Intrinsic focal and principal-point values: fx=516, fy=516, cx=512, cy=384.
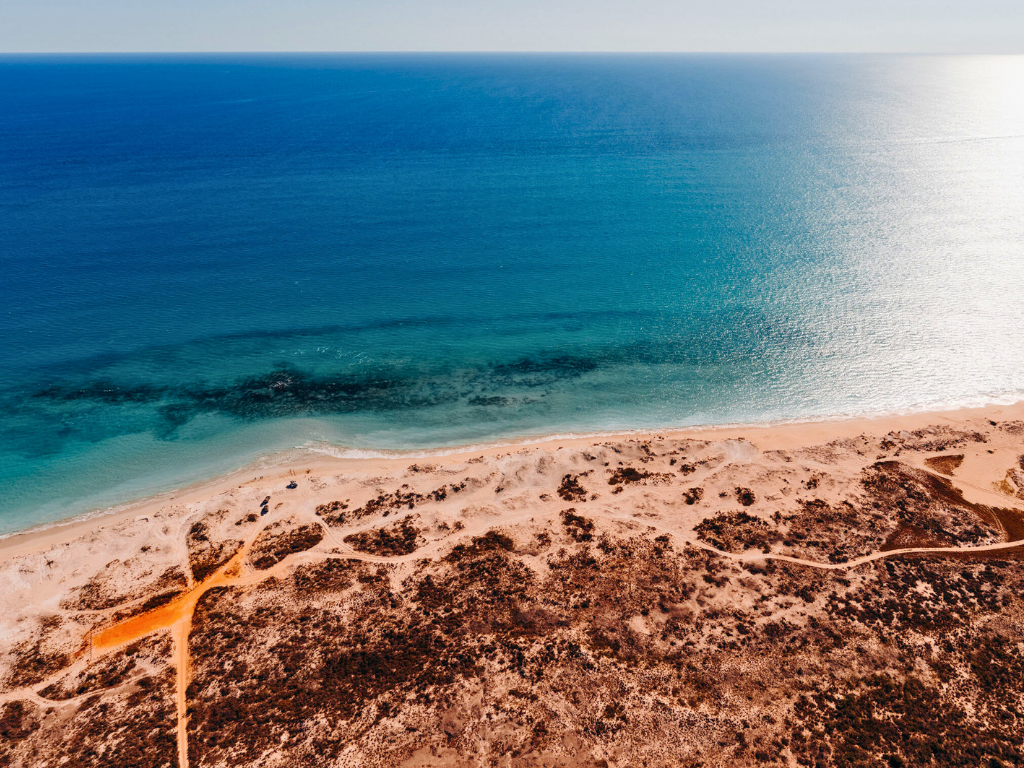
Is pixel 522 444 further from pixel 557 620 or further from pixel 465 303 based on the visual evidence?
pixel 465 303

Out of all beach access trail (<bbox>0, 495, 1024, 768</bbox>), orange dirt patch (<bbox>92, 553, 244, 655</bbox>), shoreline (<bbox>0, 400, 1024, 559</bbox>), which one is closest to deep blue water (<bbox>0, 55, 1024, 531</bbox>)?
shoreline (<bbox>0, 400, 1024, 559</bbox>)

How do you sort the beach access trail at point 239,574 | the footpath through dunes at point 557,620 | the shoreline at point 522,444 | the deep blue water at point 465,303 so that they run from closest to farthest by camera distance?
the footpath through dunes at point 557,620 < the beach access trail at point 239,574 < the shoreline at point 522,444 < the deep blue water at point 465,303

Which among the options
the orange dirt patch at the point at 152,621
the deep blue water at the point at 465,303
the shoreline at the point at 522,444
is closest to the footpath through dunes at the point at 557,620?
the orange dirt patch at the point at 152,621

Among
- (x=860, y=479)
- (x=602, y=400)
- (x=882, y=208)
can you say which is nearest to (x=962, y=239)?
(x=882, y=208)

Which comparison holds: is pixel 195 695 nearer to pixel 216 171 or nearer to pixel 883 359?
pixel 883 359

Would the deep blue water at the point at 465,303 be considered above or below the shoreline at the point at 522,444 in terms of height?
above

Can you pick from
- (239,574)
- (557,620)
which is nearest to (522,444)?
(557,620)

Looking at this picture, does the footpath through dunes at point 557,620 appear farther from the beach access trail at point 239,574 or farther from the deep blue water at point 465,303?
the deep blue water at point 465,303
